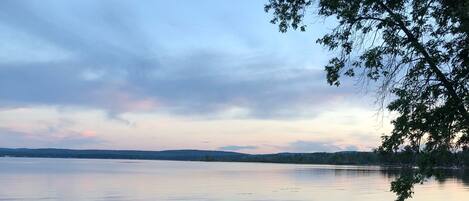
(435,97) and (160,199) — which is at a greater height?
(435,97)

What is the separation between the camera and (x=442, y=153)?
1191cm

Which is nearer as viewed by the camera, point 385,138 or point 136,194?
point 385,138

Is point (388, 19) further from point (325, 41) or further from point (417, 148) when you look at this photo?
point (417, 148)

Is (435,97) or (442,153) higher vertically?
(435,97)

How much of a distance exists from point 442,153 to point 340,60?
2.90 meters

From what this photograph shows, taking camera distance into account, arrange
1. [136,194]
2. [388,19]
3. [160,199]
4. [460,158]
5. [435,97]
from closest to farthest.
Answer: [388,19] → [435,97] → [460,158] → [160,199] → [136,194]

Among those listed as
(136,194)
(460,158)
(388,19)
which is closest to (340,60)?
(388,19)

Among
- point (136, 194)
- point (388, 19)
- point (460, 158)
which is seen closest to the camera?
point (388, 19)

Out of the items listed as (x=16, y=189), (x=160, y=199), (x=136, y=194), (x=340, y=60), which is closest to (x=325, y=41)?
(x=340, y=60)

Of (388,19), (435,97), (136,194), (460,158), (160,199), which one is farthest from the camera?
(136,194)

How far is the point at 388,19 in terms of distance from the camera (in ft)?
36.1

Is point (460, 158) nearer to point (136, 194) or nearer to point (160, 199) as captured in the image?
point (160, 199)

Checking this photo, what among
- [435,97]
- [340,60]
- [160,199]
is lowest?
[160,199]

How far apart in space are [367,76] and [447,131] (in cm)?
199
